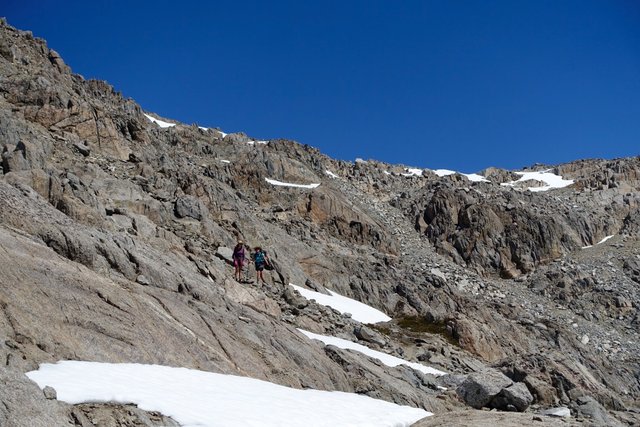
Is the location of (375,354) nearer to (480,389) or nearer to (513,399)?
(480,389)

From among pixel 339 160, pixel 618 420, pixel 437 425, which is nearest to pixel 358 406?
pixel 437 425

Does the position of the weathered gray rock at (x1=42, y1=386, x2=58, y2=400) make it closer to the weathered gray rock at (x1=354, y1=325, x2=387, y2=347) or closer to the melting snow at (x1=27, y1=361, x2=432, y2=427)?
the melting snow at (x1=27, y1=361, x2=432, y2=427)

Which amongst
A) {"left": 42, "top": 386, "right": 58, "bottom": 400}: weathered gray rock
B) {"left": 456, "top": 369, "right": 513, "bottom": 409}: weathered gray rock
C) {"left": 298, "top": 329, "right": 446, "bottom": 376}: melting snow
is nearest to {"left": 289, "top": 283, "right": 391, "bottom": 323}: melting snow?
{"left": 298, "top": 329, "right": 446, "bottom": 376}: melting snow

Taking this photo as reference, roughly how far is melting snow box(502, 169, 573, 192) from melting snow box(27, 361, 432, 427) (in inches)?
4772

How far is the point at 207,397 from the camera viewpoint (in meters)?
13.5

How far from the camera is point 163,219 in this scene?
40719mm

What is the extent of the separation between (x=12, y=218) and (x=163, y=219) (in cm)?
2236

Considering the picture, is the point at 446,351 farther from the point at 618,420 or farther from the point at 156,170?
the point at 156,170

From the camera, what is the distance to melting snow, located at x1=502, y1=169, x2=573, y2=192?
131625 mm

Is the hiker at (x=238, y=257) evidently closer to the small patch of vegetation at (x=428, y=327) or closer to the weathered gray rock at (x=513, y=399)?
the weathered gray rock at (x=513, y=399)

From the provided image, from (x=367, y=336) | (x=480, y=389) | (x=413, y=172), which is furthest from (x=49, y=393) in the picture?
(x=413, y=172)

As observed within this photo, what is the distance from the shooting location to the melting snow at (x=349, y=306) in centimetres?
4338

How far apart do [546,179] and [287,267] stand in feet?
373

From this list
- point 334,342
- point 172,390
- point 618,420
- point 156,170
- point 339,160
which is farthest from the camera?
point 339,160
